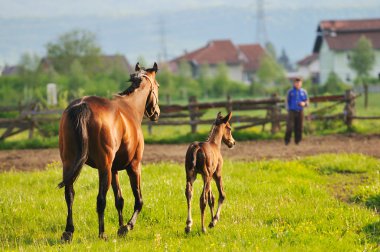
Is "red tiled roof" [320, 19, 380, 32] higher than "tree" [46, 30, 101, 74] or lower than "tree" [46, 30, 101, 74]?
higher

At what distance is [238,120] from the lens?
2295cm

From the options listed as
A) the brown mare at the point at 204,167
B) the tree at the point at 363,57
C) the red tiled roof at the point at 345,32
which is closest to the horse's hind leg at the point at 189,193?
the brown mare at the point at 204,167

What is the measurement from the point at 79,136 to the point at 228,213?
8.76 feet

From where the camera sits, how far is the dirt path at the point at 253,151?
17172 mm

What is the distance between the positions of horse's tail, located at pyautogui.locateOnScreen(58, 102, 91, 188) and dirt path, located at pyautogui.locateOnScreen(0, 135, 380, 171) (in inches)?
354

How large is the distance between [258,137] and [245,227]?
13906 mm

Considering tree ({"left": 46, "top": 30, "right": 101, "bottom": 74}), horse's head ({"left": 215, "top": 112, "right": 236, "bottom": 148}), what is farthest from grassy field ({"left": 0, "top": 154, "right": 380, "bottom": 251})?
tree ({"left": 46, "top": 30, "right": 101, "bottom": 74})

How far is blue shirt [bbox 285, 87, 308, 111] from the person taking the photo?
60.0 ft

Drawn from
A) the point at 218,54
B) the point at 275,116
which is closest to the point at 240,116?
the point at 275,116

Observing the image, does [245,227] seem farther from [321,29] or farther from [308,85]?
[321,29]

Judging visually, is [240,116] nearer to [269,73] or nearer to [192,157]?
[192,157]

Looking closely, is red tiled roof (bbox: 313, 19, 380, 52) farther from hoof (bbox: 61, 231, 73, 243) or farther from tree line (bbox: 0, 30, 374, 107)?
hoof (bbox: 61, 231, 73, 243)

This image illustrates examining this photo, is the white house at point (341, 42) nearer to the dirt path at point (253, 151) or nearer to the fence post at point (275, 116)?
the fence post at point (275, 116)

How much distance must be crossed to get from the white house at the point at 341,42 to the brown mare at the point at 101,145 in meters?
76.3
